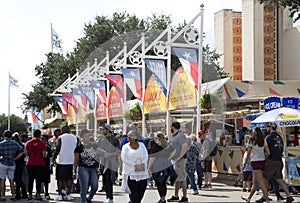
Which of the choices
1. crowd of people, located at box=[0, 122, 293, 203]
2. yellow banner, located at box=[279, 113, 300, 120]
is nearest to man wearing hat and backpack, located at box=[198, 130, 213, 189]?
crowd of people, located at box=[0, 122, 293, 203]

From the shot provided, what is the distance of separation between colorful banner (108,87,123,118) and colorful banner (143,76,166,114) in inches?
184

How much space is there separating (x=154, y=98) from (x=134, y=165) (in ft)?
43.4

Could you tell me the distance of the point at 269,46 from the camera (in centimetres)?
3544

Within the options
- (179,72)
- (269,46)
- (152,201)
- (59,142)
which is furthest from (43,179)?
(269,46)

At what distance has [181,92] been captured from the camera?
2031cm

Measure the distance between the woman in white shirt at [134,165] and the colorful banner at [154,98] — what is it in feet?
40.6

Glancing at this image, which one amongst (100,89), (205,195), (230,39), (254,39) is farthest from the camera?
(230,39)

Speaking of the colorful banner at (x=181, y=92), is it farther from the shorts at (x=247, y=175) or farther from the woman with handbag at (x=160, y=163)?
the woman with handbag at (x=160, y=163)

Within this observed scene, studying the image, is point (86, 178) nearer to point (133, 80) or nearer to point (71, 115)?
point (133, 80)

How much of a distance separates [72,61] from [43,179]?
1337 inches

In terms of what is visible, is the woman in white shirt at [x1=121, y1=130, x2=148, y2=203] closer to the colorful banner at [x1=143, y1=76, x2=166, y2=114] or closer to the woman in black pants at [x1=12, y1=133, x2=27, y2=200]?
the woman in black pants at [x1=12, y1=133, x2=27, y2=200]

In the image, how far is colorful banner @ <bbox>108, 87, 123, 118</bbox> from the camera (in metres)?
27.9

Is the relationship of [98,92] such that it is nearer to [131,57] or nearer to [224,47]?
[131,57]

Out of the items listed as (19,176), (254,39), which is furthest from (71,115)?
(19,176)
